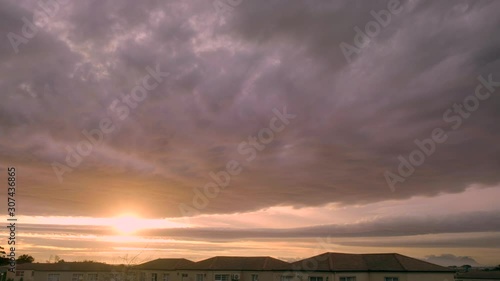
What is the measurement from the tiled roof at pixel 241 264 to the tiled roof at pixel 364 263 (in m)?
4.19

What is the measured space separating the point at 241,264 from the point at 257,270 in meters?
4.22

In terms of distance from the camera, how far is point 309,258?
6481 centimetres

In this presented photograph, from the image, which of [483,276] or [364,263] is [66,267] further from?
[483,276]

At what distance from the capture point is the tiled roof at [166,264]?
7422 centimetres

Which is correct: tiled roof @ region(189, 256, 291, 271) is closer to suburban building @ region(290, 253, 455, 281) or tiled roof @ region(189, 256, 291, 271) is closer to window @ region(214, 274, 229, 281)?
window @ region(214, 274, 229, 281)

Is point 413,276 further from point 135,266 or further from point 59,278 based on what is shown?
point 59,278

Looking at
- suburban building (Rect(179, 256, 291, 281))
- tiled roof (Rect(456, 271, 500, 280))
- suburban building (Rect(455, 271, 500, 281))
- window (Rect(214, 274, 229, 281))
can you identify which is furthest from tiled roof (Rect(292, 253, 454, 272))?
tiled roof (Rect(456, 271, 500, 280))

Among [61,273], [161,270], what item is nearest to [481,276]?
[161,270]

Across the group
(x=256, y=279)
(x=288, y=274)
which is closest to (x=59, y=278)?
(x=256, y=279)

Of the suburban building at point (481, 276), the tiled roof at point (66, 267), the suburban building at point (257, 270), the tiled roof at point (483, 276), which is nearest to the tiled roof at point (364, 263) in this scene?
the suburban building at point (257, 270)

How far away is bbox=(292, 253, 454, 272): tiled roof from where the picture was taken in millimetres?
55531

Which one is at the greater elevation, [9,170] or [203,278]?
[9,170]

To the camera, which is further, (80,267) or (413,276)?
(80,267)

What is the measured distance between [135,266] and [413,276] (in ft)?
163
